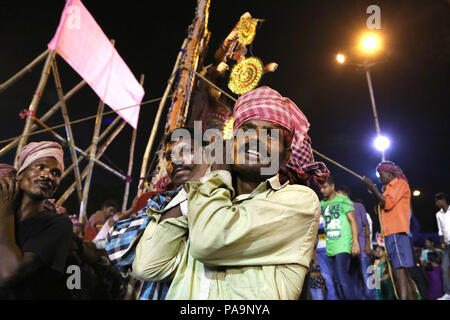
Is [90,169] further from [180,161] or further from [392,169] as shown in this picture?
[392,169]

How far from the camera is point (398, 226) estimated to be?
4.61 metres

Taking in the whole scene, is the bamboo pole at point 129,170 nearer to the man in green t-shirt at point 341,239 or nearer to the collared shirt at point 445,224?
the man in green t-shirt at point 341,239

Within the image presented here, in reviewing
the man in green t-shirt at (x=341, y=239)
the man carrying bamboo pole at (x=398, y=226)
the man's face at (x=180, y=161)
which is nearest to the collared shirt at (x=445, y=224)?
the man carrying bamboo pole at (x=398, y=226)

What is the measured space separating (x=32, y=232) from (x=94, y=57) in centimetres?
471

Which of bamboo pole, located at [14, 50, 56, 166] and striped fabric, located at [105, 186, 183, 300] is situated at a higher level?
bamboo pole, located at [14, 50, 56, 166]

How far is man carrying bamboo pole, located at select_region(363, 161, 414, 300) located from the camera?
446cm

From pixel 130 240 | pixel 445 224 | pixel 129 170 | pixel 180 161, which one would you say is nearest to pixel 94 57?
pixel 129 170

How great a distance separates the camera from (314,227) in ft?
4.11

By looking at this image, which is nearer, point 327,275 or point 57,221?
point 57,221

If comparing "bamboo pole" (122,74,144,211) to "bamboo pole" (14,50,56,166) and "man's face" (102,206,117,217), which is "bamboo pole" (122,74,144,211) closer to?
"man's face" (102,206,117,217)

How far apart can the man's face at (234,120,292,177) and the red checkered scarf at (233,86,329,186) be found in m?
0.04

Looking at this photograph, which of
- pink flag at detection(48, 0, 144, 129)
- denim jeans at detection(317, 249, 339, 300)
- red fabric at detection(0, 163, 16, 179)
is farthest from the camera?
denim jeans at detection(317, 249, 339, 300)

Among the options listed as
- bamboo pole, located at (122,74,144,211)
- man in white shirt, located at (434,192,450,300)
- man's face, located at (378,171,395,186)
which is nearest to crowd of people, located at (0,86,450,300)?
man's face, located at (378,171,395,186)

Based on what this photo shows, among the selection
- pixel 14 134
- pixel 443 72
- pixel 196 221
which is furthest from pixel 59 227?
pixel 443 72
